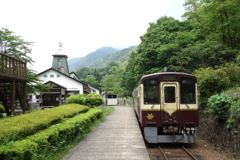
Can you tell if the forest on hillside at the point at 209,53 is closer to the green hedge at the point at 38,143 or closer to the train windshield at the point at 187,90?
the train windshield at the point at 187,90

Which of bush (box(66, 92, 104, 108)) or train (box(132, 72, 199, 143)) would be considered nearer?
train (box(132, 72, 199, 143))

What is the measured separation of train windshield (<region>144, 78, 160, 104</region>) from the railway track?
1.90m

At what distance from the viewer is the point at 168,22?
2533 cm

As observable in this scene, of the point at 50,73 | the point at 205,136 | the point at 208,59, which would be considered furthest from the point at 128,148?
the point at 50,73

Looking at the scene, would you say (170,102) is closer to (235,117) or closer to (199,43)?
(235,117)

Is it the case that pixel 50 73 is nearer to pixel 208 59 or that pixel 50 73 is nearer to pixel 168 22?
pixel 168 22

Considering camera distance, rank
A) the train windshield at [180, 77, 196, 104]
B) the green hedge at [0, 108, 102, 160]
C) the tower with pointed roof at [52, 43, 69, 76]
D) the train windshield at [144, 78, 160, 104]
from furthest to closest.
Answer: the tower with pointed roof at [52, 43, 69, 76]
the train windshield at [144, 78, 160, 104]
the train windshield at [180, 77, 196, 104]
the green hedge at [0, 108, 102, 160]

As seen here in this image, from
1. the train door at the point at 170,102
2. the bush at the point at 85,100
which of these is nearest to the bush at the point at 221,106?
the train door at the point at 170,102

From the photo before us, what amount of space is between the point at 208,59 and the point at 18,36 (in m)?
14.9

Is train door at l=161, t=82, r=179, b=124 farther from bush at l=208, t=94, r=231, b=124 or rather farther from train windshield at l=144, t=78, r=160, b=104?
bush at l=208, t=94, r=231, b=124

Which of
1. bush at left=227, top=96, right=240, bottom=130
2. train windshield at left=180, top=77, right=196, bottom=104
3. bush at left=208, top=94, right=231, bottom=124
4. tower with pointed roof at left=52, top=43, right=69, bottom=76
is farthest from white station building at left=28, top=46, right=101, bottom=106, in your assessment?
bush at left=227, top=96, right=240, bottom=130

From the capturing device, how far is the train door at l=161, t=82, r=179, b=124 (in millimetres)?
8867

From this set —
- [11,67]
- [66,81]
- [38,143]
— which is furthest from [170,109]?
[66,81]

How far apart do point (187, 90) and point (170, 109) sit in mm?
1039
